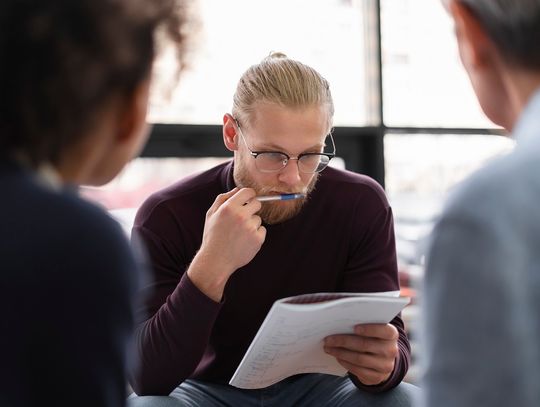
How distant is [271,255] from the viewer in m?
1.67

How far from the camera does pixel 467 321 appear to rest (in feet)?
2.41

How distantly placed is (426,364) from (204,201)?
99 centimetres

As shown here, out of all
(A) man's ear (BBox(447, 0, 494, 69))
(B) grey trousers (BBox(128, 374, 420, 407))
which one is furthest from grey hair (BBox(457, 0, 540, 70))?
(B) grey trousers (BBox(128, 374, 420, 407))

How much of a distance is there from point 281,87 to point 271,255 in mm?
383

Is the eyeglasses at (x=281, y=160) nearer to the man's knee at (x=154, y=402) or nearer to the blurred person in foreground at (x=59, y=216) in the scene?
the man's knee at (x=154, y=402)

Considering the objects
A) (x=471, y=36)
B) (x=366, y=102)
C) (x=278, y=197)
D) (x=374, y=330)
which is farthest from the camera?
(x=366, y=102)

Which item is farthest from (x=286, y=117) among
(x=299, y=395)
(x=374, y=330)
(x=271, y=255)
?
(x=299, y=395)

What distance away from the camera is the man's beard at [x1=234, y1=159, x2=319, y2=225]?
163 cm

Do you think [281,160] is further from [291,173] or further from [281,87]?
[281,87]

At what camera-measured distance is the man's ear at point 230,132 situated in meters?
1.72

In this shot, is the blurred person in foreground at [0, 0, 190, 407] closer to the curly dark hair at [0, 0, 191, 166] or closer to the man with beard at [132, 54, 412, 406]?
the curly dark hair at [0, 0, 191, 166]

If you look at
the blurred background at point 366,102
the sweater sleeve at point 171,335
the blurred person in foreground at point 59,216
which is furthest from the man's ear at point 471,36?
the blurred background at point 366,102

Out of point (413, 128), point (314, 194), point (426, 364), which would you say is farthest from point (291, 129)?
point (413, 128)

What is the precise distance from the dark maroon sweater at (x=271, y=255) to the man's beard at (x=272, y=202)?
0.09 feet
